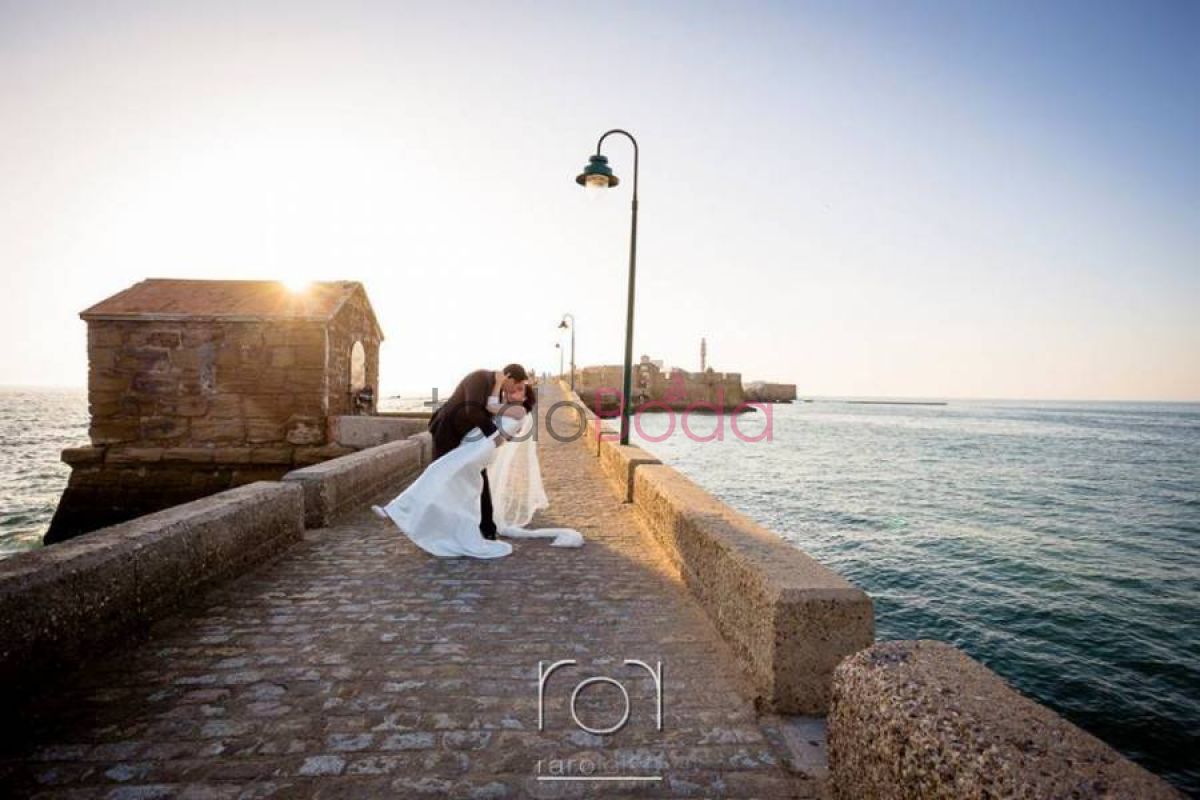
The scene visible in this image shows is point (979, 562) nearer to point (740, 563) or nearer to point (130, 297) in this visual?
point (740, 563)

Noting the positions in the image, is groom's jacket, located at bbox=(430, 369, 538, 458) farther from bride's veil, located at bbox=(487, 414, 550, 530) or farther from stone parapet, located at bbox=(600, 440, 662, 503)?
stone parapet, located at bbox=(600, 440, 662, 503)

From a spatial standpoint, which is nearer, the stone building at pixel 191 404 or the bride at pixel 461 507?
the bride at pixel 461 507

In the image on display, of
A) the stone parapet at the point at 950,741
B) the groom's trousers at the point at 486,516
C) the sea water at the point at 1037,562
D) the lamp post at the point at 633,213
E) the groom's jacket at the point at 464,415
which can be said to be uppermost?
the lamp post at the point at 633,213

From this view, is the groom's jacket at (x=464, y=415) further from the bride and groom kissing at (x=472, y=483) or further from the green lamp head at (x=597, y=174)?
the green lamp head at (x=597, y=174)

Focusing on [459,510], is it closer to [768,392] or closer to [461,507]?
[461,507]

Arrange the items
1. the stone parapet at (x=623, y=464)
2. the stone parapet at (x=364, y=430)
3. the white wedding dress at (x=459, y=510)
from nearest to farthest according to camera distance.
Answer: the white wedding dress at (x=459, y=510) → the stone parapet at (x=623, y=464) → the stone parapet at (x=364, y=430)

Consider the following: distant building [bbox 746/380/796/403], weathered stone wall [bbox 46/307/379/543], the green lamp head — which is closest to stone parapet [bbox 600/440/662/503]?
the green lamp head

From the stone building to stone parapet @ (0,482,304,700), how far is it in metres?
11.5

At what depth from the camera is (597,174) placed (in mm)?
9492

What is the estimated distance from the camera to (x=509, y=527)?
6.63 meters

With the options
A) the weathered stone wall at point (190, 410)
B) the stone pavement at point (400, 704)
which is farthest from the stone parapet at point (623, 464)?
the weathered stone wall at point (190, 410)

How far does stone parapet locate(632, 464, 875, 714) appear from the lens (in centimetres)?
281

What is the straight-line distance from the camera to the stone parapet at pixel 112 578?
109 inches

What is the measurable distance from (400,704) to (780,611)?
2.03 meters
